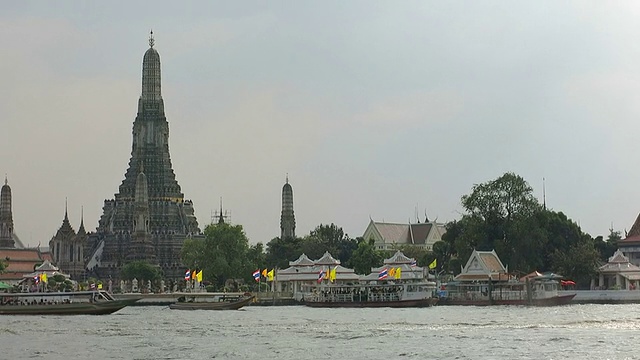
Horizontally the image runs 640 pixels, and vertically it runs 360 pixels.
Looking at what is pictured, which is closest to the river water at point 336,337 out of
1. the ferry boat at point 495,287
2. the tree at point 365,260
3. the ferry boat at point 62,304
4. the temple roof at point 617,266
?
the ferry boat at point 62,304

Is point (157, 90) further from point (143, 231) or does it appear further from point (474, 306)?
point (474, 306)

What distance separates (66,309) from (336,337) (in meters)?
32.5

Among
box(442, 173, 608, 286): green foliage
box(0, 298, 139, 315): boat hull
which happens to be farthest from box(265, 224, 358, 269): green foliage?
box(0, 298, 139, 315): boat hull

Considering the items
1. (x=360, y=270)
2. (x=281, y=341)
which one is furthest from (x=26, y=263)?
(x=281, y=341)

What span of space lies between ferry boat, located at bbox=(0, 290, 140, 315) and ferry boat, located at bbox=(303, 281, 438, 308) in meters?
17.7

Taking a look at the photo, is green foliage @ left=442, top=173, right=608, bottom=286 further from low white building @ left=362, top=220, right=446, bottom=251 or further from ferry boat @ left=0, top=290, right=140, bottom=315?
low white building @ left=362, top=220, right=446, bottom=251

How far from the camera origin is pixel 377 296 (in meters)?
96.8

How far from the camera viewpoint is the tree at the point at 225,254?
121188 mm

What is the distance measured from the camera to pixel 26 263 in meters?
145

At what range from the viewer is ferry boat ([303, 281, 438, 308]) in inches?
3740

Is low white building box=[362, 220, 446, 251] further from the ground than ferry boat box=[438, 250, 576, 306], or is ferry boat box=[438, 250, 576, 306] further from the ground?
low white building box=[362, 220, 446, 251]

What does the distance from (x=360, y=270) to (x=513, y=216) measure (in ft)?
71.4

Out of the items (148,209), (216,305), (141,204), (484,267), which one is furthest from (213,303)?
(148,209)

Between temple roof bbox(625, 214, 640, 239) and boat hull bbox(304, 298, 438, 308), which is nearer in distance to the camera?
boat hull bbox(304, 298, 438, 308)
